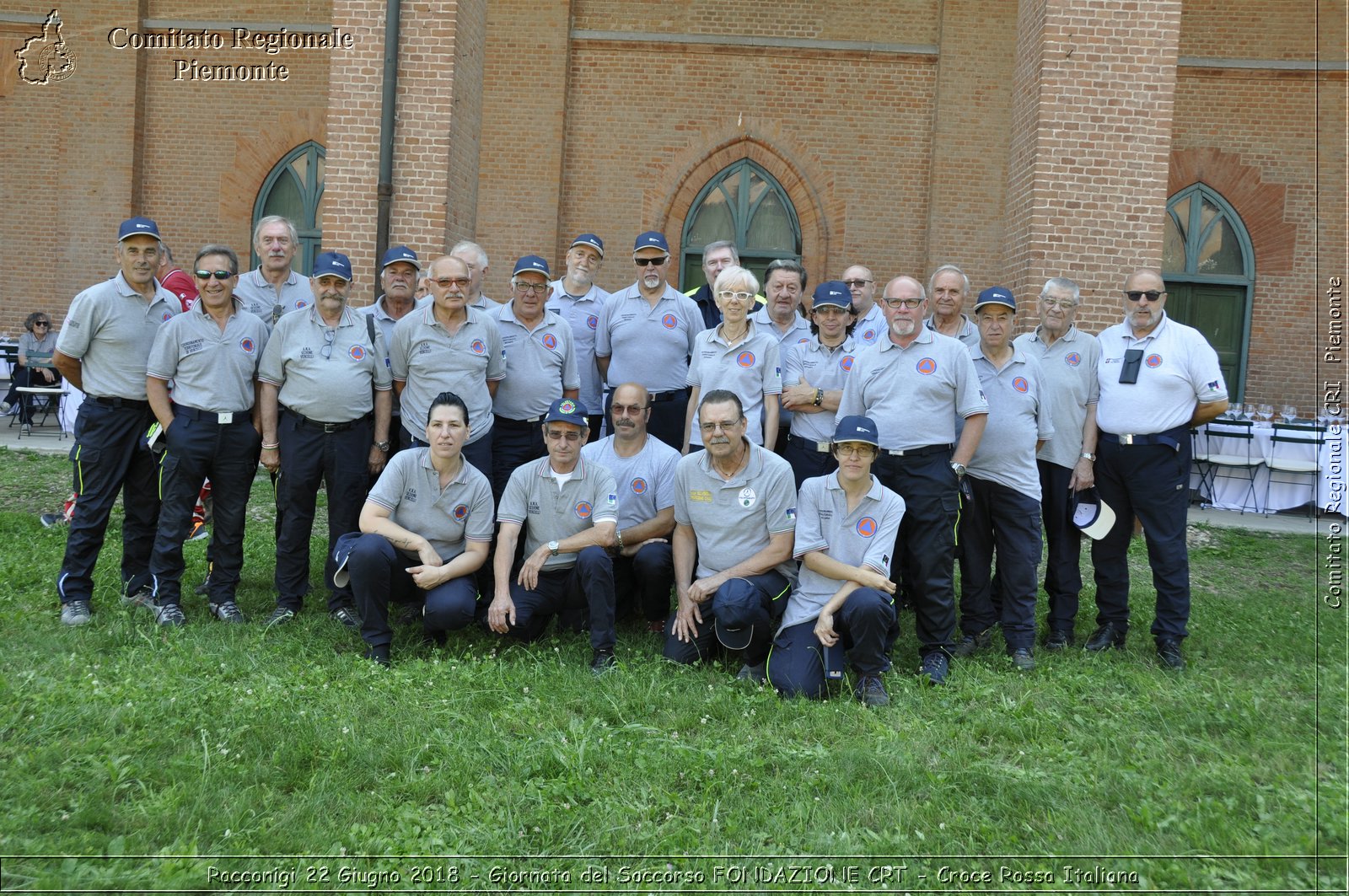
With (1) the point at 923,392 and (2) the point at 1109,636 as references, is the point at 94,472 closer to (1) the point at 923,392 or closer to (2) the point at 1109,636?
(1) the point at 923,392

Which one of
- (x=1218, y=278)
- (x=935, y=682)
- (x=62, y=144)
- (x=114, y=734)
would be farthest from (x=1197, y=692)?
(x=62, y=144)

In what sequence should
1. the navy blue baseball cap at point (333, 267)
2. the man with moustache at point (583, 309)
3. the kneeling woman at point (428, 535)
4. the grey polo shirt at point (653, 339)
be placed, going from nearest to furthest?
the kneeling woman at point (428, 535), the navy blue baseball cap at point (333, 267), the grey polo shirt at point (653, 339), the man with moustache at point (583, 309)

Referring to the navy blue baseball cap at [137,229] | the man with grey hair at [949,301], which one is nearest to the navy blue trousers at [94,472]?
the navy blue baseball cap at [137,229]

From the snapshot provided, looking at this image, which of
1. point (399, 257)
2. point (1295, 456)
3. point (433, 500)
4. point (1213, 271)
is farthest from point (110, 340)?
point (1213, 271)

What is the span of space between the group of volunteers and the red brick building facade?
7785 millimetres

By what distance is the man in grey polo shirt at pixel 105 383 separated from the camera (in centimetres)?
559

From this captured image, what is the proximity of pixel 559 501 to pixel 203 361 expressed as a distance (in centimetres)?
210

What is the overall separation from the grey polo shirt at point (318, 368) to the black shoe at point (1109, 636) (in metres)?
4.37

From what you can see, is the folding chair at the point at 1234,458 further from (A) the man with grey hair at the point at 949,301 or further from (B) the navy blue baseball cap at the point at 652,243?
(B) the navy blue baseball cap at the point at 652,243

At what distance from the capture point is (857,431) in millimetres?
4844

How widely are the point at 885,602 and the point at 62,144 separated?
14.7 metres

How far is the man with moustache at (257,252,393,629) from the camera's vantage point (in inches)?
225

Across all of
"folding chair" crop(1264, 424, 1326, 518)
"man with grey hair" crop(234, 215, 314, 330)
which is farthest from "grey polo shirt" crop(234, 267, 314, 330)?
"folding chair" crop(1264, 424, 1326, 518)

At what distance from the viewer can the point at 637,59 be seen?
45.3ft
